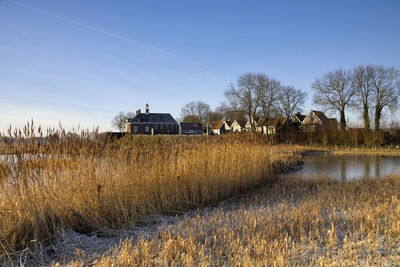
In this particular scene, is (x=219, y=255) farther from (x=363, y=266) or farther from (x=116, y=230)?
(x=116, y=230)

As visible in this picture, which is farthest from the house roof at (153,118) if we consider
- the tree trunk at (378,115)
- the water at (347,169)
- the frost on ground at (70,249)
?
the frost on ground at (70,249)

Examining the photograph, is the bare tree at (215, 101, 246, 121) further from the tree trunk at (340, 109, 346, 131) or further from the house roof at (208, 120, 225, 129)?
the house roof at (208, 120, 225, 129)

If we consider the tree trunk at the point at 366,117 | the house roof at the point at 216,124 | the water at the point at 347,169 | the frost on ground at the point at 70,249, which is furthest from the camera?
the house roof at the point at 216,124

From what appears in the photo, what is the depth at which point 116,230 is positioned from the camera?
12.5 feet

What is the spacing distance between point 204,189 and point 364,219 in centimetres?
284

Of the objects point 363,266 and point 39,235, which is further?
point 39,235

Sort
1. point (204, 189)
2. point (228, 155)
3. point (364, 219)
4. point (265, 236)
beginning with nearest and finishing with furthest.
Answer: point (265, 236)
point (364, 219)
point (204, 189)
point (228, 155)

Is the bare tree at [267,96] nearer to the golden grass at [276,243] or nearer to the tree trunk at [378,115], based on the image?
the tree trunk at [378,115]

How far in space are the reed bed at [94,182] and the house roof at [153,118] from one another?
139 feet

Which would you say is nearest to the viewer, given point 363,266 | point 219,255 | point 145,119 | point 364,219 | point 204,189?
point 363,266

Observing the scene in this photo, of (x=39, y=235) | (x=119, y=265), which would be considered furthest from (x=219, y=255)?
(x=39, y=235)

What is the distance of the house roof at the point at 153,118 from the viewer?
4729cm

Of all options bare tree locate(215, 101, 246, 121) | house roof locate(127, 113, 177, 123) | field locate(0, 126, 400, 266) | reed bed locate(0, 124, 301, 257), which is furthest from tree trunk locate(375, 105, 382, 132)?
house roof locate(127, 113, 177, 123)

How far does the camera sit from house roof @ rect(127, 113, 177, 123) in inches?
1862
